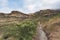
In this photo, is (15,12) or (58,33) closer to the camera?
(58,33)

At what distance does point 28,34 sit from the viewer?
52.9m

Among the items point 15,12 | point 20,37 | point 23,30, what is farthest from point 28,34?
point 15,12

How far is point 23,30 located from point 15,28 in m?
2.01

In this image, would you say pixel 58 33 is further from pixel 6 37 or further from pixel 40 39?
pixel 6 37

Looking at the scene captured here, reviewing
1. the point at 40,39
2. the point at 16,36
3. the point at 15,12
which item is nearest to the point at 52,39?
the point at 40,39

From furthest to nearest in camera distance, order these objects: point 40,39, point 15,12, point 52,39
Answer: point 15,12 < point 40,39 < point 52,39

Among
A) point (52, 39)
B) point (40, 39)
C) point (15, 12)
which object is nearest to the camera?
point (52, 39)

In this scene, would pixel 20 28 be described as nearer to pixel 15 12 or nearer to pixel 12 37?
pixel 12 37

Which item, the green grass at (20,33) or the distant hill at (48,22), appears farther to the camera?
the distant hill at (48,22)

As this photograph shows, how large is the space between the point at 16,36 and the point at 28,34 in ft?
16.3

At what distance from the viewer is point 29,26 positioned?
56.4 metres

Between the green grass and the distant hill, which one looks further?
the distant hill

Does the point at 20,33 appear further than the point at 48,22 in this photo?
No

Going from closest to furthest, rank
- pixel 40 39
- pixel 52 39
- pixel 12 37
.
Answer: pixel 12 37 < pixel 52 39 < pixel 40 39
